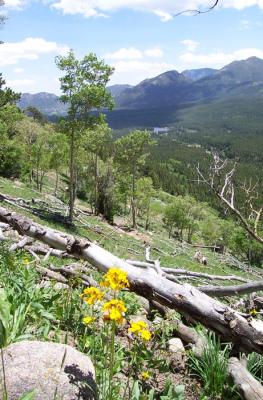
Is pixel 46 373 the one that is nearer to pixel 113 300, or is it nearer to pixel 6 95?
pixel 113 300

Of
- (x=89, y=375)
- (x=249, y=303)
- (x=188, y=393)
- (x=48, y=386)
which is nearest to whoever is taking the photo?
(x=48, y=386)

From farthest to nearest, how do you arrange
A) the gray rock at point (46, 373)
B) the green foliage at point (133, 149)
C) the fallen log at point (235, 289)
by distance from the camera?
the green foliage at point (133, 149) < the fallen log at point (235, 289) < the gray rock at point (46, 373)

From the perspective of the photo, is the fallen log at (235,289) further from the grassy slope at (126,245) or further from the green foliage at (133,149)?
the green foliage at (133,149)

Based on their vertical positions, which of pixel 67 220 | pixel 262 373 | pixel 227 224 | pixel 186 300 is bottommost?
pixel 227 224

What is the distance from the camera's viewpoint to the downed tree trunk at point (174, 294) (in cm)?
618

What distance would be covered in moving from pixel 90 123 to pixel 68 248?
88.2ft

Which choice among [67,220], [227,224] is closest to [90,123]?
[67,220]

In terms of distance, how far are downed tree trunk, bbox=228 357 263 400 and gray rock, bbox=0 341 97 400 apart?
78.8 inches

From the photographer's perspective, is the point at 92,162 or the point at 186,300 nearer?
the point at 186,300

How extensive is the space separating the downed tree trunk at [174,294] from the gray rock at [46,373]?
8.54ft

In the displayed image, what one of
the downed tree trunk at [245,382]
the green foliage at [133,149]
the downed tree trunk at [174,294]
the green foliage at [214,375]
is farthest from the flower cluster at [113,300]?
the green foliage at [133,149]

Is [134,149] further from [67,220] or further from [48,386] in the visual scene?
[48,386]

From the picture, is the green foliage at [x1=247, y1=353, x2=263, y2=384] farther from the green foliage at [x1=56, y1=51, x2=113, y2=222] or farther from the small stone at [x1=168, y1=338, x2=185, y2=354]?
the green foliage at [x1=56, y1=51, x2=113, y2=222]

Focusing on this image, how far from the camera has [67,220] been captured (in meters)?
33.4
